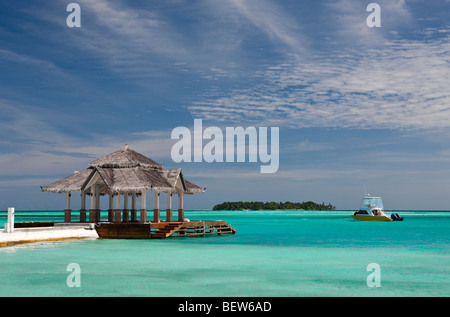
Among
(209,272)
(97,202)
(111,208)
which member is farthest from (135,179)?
(209,272)

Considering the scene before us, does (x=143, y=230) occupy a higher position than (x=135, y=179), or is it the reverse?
(x=135, y=179)

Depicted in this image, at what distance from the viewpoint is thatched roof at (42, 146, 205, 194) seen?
3497 cm

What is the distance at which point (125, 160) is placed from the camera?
37.2 metres

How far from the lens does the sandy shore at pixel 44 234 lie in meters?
29.0

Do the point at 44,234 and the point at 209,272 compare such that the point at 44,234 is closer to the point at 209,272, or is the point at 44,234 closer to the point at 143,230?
the point at 143,230

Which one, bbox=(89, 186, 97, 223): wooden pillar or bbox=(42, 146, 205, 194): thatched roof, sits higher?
bbox=(42, 146, 205, 194): thatched roof

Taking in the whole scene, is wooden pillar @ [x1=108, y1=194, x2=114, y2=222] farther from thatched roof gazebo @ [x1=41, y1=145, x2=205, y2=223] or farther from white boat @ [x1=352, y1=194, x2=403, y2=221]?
white boat @ [x1=352, y1=194, x2=403, y2=221]

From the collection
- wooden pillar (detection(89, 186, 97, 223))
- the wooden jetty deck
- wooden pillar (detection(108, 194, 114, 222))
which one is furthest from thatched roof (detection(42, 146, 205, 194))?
the wooden jetty deck

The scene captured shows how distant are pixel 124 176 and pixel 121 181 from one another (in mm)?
662

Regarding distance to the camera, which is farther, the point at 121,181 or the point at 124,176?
the point at 124,176

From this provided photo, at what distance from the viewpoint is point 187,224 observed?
38.2 metres
